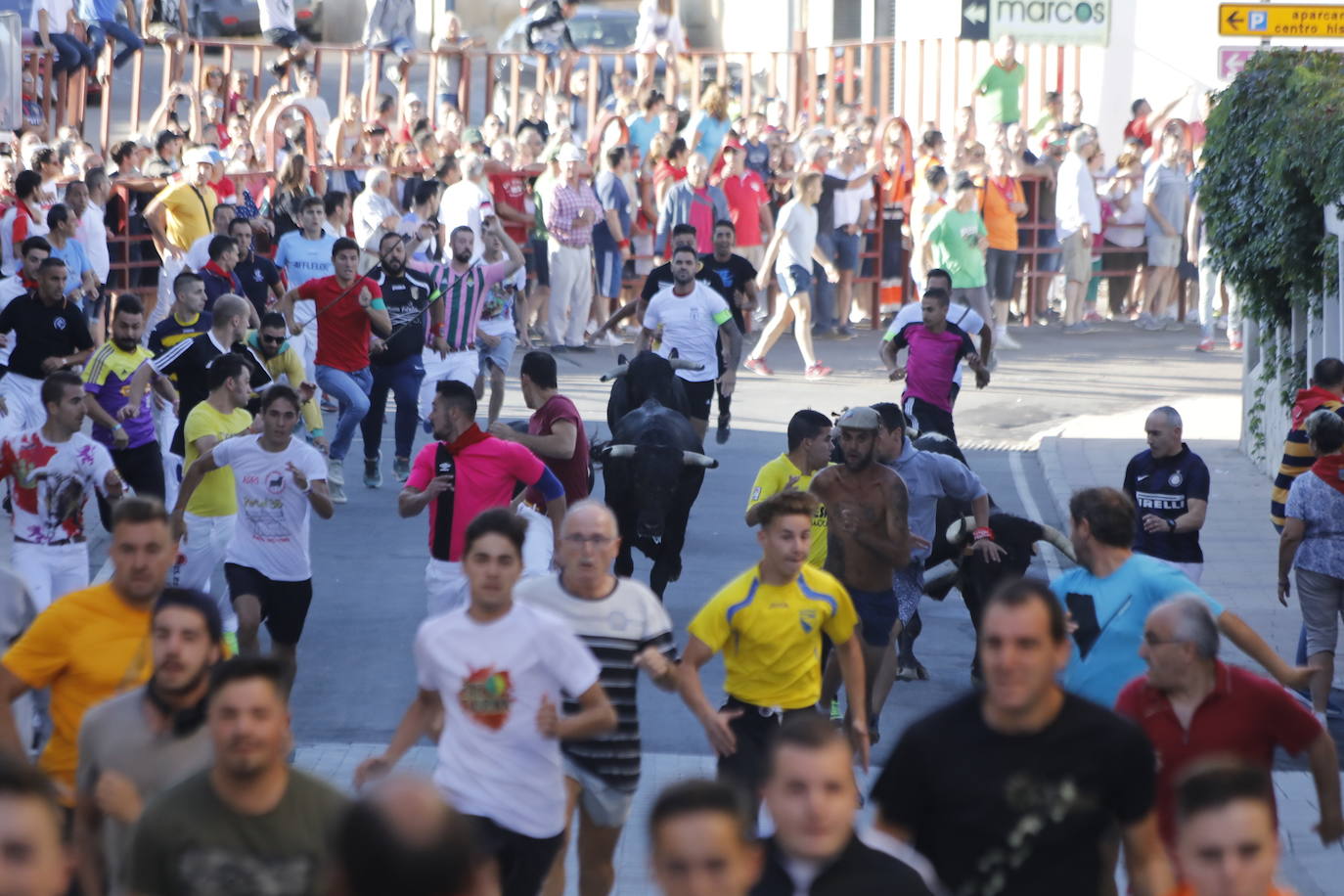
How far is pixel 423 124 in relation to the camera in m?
23.9

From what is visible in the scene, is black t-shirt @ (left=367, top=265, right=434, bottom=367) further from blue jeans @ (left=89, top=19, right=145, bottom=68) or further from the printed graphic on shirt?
blue jeans @ (left=89, top=19, right=145, bottom=68)

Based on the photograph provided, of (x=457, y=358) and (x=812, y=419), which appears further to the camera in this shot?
(x=457, y=358)

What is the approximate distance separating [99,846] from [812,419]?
5.81m

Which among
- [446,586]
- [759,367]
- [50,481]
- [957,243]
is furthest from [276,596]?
[957,243]

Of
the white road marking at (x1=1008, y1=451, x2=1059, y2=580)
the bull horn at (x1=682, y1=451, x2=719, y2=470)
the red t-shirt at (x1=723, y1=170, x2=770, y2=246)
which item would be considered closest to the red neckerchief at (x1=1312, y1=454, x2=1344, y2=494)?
the white road marking at (x1=1008, y1=451, x2=1059, y2=580)

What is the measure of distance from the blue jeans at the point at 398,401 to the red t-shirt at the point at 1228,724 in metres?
10.8

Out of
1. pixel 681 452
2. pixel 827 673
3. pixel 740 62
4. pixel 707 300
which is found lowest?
pixel 827 673

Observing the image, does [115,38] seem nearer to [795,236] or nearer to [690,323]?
[795,236]

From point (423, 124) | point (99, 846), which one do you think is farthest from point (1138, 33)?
point (99, 846)

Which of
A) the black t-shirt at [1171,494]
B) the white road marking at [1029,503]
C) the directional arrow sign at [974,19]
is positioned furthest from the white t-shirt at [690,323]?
the directional arrow sign at [974,19]

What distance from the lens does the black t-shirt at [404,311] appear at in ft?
53.1

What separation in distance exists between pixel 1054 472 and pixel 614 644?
419 inches

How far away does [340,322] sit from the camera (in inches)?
623

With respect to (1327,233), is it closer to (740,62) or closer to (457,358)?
(457,358)
